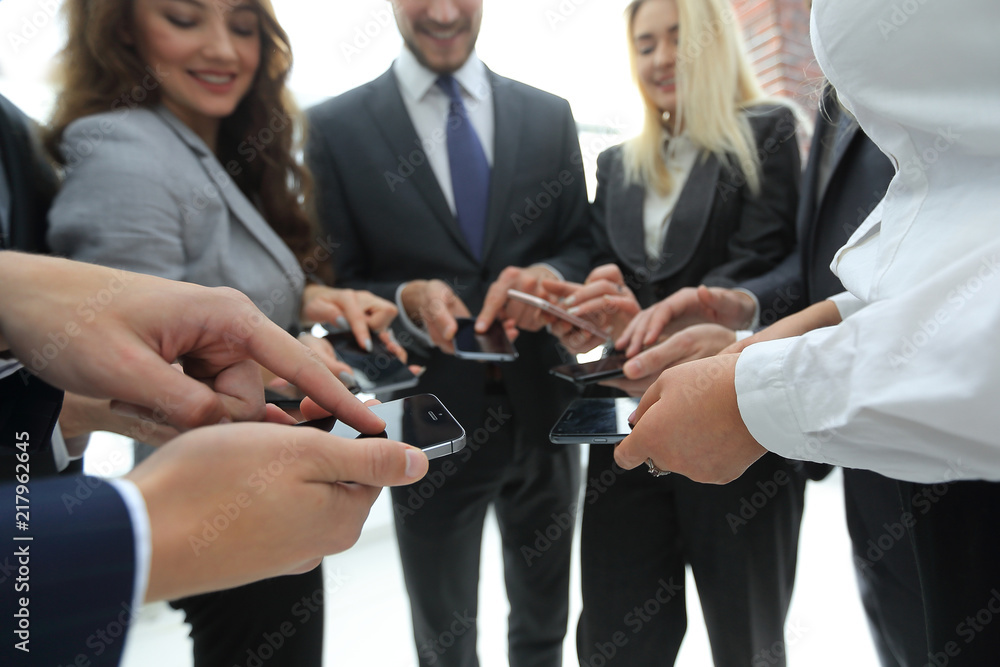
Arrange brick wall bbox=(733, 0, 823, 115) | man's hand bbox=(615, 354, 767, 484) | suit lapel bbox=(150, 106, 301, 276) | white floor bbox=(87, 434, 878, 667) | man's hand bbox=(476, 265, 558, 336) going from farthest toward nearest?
brick wall bbox=(733, 0, 823, 115) → white floor bbox=(87, 434, 878, 667) → man's hand bbox=(476, 265, 558, 336) → suit lapel bbox=(150, 106, 301, 276) → man's hand bbox=(615, 354, 767, 484)

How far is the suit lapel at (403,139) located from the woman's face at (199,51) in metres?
0.25

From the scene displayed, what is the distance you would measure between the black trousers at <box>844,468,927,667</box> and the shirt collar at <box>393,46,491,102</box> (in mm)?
1044

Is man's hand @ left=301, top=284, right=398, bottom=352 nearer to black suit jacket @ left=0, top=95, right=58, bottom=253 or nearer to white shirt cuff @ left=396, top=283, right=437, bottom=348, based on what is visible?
white shirt cuff @ left=396, top=283, right=437, bottom=348

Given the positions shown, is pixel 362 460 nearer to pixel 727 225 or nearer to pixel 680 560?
pixel 680 560

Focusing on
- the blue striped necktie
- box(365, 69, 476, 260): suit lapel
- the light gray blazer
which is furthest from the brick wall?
the light gray blazer

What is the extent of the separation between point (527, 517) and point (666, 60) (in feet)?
3.38

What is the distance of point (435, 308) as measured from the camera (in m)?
1.01

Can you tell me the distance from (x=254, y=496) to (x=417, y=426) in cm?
18

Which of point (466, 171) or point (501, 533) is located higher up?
point (466, 171)

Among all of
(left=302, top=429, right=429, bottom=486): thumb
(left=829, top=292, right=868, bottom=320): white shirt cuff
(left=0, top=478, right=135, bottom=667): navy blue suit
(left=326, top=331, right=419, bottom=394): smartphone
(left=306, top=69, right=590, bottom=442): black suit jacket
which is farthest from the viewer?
(left=306, top=69, right=590, bottom=442): black suit jacket

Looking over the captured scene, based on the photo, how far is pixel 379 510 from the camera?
6.96 feet

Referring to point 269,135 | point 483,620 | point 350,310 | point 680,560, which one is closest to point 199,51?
point 269,135

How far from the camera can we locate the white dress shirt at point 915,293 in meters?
0.41

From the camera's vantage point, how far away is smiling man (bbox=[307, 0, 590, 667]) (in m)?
1.00
